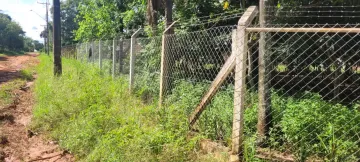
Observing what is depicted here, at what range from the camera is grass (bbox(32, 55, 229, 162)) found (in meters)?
3.68

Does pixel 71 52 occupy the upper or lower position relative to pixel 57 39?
lower

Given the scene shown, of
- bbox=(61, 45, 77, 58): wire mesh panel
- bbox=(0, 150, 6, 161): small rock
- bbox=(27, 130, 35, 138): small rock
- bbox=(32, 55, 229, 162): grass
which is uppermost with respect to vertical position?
bbox=(61, 45, 77, 58): wire mesh panel

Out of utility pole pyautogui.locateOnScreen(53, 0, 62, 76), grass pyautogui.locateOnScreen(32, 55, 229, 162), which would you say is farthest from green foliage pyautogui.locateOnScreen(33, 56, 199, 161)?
utility pole pyautogui.locateOnScreen(53, 0, 62, 76)

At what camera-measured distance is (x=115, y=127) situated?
471cm

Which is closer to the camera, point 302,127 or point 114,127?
point 302,127

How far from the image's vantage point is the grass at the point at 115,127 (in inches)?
145

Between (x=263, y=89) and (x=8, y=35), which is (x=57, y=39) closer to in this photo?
(x=263, y=89)

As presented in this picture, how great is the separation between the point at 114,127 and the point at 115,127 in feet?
0.05

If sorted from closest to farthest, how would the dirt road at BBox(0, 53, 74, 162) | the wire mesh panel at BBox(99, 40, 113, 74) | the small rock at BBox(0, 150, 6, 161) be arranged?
the small rock at BBox(0, 150, 6, 161), the dirt road at BBox(0, 53, 74, 162), the wire mesh panel at BBox(99, 40, 113, 74)

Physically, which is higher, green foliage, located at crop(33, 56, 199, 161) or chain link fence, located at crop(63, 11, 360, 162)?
chain link fence, located at crop(63, 11, 360, 162)

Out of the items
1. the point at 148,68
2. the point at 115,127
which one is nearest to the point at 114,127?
the point at 115,127

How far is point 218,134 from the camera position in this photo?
392 cm

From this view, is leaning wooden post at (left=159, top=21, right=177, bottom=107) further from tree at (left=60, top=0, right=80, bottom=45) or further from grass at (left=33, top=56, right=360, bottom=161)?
tree at (left=60, top=0, right=80, bottom=45)

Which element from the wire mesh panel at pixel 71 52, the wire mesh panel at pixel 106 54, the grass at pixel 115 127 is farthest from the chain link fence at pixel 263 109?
the wire mesh panel at pixel 71 52
